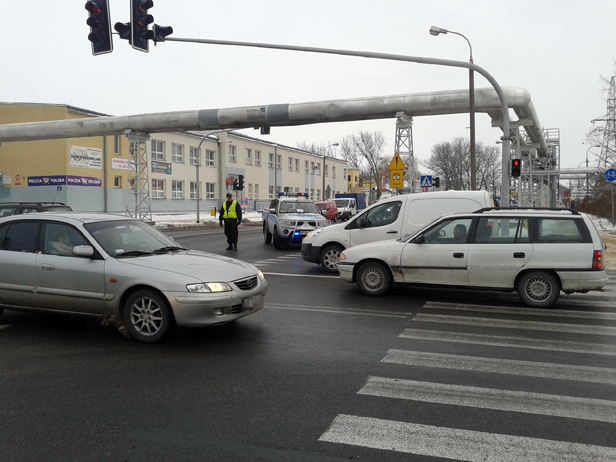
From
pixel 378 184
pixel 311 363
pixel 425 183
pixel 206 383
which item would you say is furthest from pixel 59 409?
pixel 378 184

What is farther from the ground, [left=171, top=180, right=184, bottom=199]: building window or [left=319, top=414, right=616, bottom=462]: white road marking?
[left=171, top=180, right=184, bottom=199]: building window

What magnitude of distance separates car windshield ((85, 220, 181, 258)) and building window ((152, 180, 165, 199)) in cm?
3984

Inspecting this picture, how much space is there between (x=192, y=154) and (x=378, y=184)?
31162 mm

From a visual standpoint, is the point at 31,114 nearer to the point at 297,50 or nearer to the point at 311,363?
the point at 297,50

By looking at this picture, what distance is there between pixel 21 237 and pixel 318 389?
466 cm

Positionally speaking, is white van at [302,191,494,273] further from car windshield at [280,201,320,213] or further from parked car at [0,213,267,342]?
car windshield at [280,201,320,213]

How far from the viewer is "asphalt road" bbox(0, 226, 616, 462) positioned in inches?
142

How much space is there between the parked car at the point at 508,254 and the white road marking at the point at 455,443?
5.11 metres

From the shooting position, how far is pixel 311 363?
5.45m

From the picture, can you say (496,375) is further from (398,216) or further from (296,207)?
(296,207)

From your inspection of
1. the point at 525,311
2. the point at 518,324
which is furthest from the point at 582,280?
the point at 518,324

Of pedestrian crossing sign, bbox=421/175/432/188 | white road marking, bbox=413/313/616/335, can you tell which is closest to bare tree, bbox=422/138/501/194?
pedestrian crossing sign, bbox=421/175/432/188

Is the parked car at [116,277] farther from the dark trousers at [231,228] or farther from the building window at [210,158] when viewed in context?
the building window at [210,158]

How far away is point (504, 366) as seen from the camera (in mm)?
5383
